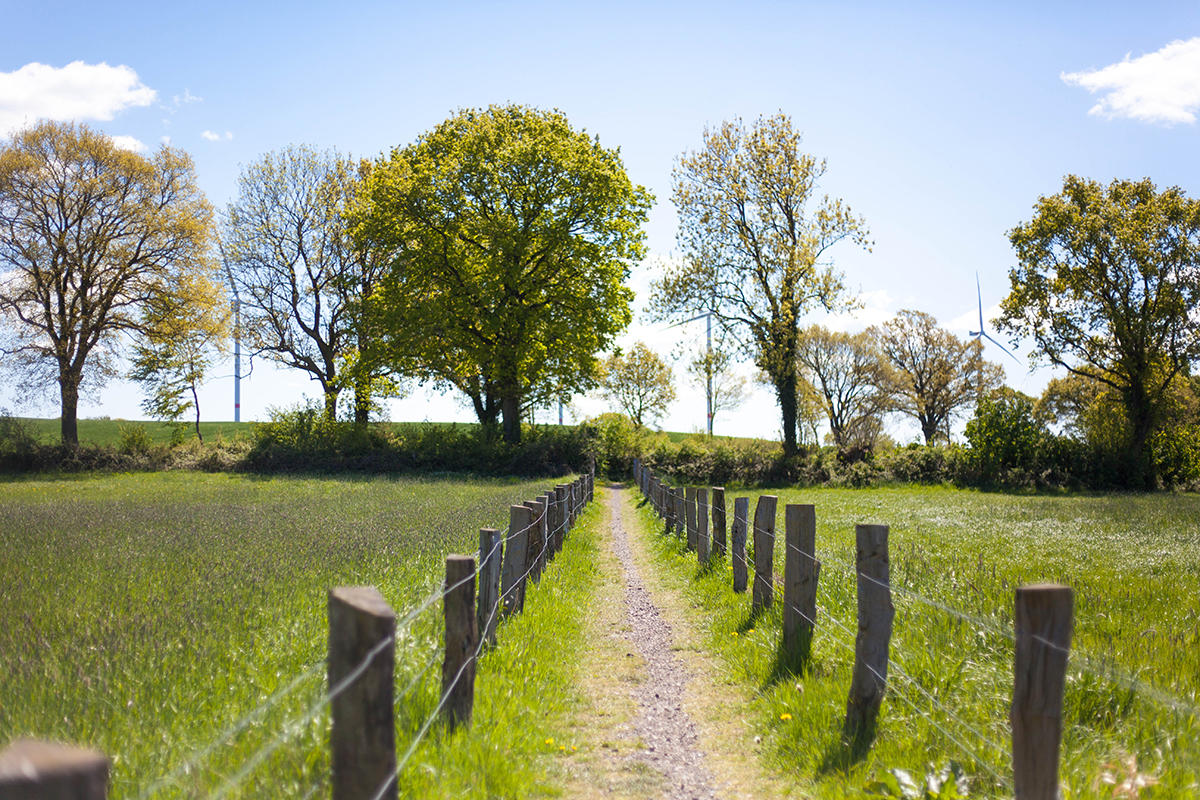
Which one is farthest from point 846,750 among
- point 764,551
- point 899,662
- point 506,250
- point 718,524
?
point 506,250

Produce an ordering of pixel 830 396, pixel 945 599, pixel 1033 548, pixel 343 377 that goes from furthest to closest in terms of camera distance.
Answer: pixel 830 396
pixel 343 377
pixel 1033 548
pixel 945 599

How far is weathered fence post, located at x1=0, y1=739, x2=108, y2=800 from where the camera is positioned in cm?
147

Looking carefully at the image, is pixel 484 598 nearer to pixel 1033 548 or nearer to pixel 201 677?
pixel 201 677

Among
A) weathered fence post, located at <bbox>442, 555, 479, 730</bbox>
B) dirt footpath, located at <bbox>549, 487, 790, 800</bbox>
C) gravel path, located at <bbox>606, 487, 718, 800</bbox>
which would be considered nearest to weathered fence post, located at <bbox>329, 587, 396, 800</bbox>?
weathered fence post, located at <bbox>442, 555, 479, 730</bbox>

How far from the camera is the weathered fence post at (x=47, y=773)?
1.47 meters

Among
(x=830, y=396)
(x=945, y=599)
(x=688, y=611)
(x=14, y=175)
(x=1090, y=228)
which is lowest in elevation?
(x=688, y=611)

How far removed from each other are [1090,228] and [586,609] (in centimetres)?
3805

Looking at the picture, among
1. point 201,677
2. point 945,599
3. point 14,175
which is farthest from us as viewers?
point 14,175

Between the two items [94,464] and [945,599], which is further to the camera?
[94,464]

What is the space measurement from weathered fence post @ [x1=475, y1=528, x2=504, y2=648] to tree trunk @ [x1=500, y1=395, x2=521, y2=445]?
32.9m

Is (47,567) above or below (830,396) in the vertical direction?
below

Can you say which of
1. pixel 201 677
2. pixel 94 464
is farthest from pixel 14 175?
pixel 201 677

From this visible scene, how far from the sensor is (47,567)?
9.55 metres

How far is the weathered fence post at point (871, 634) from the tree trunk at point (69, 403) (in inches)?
1683
